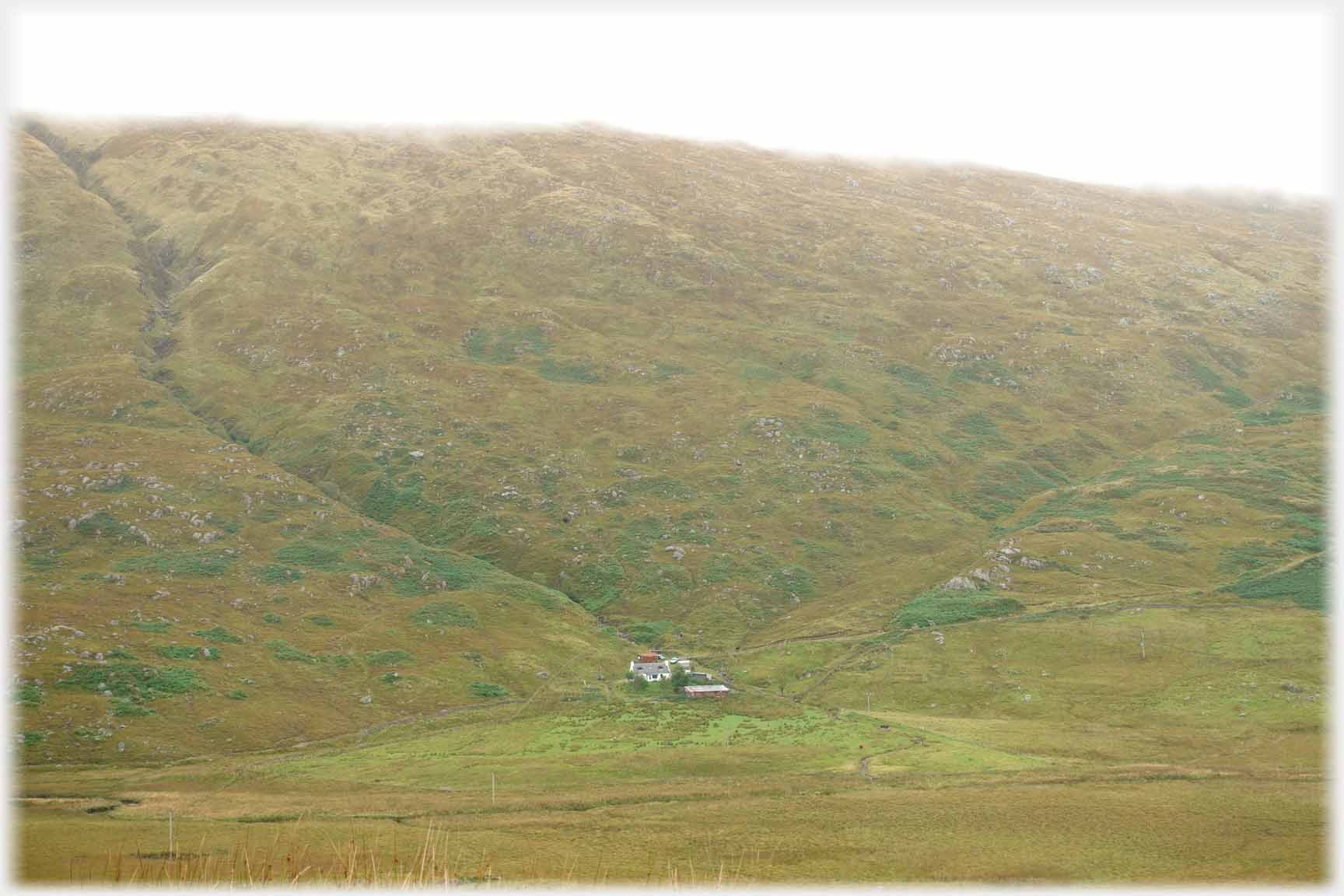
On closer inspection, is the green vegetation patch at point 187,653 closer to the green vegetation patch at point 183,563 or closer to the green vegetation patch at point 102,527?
the green vegetation patch at point 183,563

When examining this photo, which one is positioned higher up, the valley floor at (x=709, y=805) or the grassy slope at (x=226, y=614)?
the grassy slope at (x=226, y=614)

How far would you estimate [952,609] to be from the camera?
162 meters

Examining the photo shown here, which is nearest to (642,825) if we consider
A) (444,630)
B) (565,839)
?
(565,839)

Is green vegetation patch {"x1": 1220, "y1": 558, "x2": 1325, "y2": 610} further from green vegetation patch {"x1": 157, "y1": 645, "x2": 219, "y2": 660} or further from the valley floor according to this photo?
green vegetation patch {"x1": 157, "y1": 645, "x2": 219, "y2": 660}

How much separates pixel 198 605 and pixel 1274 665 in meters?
148

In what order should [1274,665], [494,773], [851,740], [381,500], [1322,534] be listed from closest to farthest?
[494,773] < [851,740] < [1274,665] < [1322,534] < [381,500]

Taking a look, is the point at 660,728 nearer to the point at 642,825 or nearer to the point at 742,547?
the point at 642,825

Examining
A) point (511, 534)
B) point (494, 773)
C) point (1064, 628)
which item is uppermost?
point (511, 534)

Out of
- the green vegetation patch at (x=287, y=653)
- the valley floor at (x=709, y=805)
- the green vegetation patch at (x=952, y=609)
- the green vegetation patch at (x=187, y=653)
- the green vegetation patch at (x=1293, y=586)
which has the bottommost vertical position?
the valley floor at (x=709, y=805)

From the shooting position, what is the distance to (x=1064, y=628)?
15100 centimetres

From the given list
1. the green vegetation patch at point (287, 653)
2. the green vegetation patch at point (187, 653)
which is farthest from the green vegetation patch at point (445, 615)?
the green vegetation patch at point (187, 653)

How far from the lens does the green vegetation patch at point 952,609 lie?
159 metres

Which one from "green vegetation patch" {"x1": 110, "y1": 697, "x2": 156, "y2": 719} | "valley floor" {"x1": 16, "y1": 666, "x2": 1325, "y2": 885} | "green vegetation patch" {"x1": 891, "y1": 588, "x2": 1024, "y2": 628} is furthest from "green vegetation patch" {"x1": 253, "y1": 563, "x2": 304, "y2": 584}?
"green vegetation patch" {"x1": 891, "y1": 588, "x2": 1024, "y2": 628}

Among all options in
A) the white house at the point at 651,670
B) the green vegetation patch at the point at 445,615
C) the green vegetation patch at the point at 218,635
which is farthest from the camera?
the green vegetation patch at the point at 445,615
